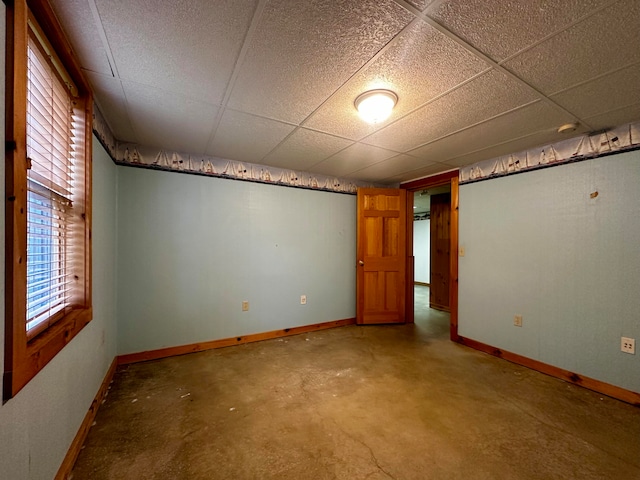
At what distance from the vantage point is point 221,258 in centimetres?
314

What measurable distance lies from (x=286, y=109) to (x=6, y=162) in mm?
1498

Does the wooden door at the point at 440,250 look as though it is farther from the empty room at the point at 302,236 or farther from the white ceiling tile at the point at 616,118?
the white ceiling tile at the point at 616,118

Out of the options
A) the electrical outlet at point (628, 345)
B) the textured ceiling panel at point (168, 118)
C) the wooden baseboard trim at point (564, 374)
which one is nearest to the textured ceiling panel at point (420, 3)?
the textured ceiling panel at point (168, 118)

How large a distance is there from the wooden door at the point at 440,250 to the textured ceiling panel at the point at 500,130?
91.1 inches

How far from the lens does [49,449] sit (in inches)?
47.8

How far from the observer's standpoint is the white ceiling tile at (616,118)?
1.92 meters

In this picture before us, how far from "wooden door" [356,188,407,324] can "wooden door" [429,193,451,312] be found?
1376 mm

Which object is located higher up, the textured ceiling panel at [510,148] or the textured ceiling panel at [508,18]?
the textured ceiling panel at [508,18]

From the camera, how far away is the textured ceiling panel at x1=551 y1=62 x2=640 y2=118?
1.54 m

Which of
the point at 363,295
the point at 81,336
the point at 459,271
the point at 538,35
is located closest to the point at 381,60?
the point at 538,35

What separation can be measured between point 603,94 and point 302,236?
9.83ft

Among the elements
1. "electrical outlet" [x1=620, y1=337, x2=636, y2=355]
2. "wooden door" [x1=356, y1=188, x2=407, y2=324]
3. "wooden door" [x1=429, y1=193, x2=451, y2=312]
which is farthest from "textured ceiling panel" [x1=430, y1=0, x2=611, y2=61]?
"wooden door" [x1=429, y1=193, x2=451, y2=312]

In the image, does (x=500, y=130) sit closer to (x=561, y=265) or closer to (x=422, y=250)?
(x=561, y=265)

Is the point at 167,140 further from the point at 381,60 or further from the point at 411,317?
the point at 411,317
